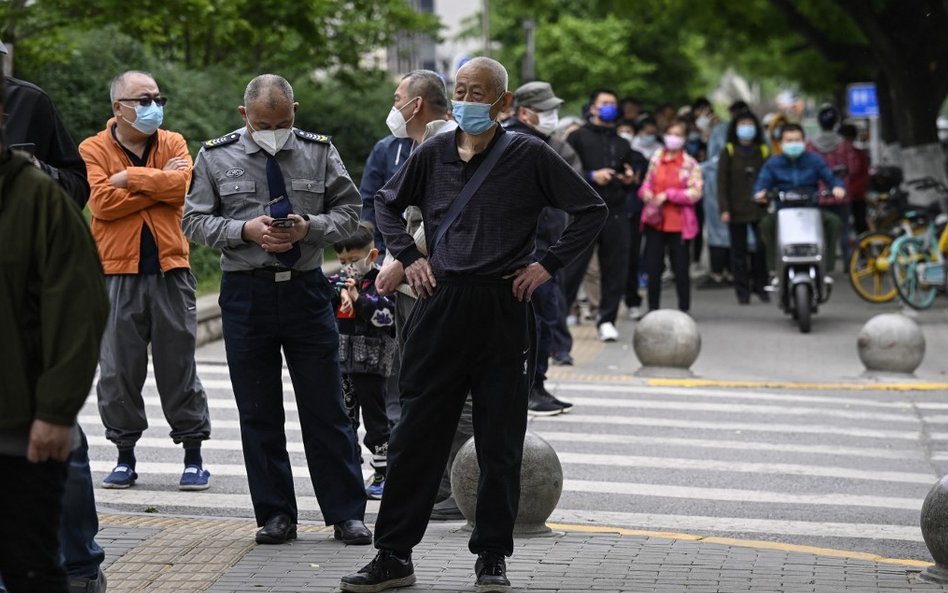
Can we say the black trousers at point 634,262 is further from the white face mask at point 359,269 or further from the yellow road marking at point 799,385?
the white face mask at point 359,269

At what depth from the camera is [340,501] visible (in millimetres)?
6934

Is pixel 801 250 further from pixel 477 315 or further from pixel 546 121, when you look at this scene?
pixel 477 315

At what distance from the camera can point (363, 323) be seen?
26.6ft

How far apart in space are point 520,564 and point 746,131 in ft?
40.4

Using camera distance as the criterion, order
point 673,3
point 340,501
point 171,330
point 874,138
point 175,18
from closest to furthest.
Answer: point 340,501, point 171,330, point 175,18, point 673,3, point 874,138

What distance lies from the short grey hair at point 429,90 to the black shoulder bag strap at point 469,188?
5.52ft

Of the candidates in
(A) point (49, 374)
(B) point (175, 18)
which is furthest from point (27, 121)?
(B) point (175, 18)

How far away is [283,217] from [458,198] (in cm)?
106

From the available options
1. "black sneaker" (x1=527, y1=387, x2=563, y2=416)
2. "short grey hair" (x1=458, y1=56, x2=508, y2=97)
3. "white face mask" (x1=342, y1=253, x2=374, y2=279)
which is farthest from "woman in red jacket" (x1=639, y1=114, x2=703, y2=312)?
"short grey hair" (x1=458, y1=56, x2=508, y2=97)

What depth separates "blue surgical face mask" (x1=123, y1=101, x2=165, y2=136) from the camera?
816 cm

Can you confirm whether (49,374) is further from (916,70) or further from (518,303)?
(916,70)

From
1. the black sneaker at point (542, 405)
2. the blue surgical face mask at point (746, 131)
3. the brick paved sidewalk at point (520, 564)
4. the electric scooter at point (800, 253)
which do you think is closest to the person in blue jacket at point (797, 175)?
the electric scooter at point (800, 253)

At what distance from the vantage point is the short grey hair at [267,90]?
22.4ft

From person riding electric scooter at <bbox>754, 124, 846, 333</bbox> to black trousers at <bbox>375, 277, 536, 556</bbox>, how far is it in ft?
35.5
